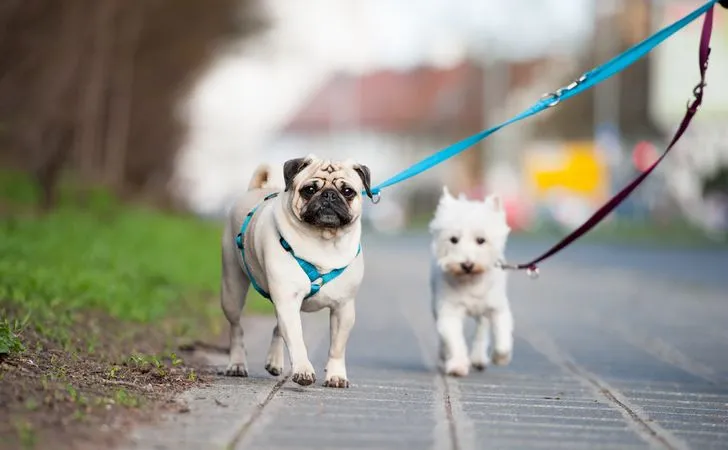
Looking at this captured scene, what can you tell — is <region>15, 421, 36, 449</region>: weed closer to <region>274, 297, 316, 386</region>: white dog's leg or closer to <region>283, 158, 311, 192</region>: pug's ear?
<region>274, 297, 316, 386</region>: white dog's leg

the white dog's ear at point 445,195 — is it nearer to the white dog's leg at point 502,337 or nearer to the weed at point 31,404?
the white dog's leg at point 502,337

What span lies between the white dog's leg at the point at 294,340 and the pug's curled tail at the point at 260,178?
165 cm

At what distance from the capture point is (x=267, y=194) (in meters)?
9.53

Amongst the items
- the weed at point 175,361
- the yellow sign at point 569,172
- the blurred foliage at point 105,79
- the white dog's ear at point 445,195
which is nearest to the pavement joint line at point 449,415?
the weed at point 175,361

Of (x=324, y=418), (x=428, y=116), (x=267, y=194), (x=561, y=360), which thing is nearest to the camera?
(x=324, y=418)

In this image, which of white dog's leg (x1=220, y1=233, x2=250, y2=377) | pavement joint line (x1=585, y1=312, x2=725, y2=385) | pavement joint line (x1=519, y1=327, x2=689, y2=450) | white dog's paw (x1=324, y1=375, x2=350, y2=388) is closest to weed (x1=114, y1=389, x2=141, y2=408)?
white dog's paw (x1=324, y1=375, x2=350, y2=388)

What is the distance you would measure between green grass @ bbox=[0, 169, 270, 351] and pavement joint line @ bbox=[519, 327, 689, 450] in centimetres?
303

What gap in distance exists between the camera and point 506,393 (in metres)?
8.84

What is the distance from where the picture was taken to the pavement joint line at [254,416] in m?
6.15

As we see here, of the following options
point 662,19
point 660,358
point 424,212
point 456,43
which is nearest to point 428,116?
point 424,212

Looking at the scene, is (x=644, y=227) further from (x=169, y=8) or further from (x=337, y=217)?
(x=337, y=217)

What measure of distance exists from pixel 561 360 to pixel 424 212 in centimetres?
7386

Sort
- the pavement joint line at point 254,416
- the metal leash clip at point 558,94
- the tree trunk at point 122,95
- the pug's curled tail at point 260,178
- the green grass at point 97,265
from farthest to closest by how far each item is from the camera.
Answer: the tree trunk at point 122,95, the green grass at point 97,265, the pug's curled tail at point 260,178, the metal leash clip at point 558,94, the pavement joint line at point 254,416

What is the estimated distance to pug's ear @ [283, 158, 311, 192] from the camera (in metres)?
8.38
